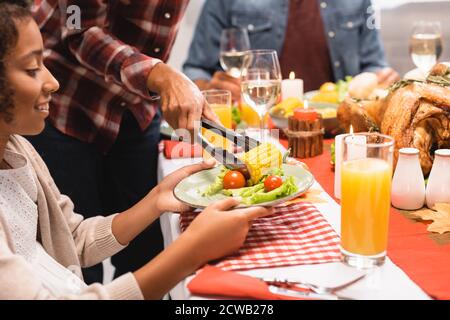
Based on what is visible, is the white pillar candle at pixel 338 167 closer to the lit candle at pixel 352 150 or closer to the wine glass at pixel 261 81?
the lit candle at pixel 352 150

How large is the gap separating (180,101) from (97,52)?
393 millimetres

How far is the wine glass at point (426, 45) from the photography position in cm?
209

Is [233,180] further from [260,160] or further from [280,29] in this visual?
[280,29]

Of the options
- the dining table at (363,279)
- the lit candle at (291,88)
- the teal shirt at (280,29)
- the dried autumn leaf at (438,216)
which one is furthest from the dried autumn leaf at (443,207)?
the teal shirt at (280,29)

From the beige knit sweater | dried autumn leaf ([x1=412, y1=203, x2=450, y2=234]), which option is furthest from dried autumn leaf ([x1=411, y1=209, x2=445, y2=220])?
the beige knit sweater

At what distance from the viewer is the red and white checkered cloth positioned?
94cm

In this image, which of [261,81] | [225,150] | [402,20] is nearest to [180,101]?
[225,150]

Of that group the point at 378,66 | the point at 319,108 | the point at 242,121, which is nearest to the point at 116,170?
the point at 242,121

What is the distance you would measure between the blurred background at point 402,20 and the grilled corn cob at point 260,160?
8.60ft

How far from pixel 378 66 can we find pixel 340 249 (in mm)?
2085

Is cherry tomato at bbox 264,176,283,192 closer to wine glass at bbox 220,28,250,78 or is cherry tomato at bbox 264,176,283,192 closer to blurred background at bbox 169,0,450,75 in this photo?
wine glass at bbox 220,28,250,78

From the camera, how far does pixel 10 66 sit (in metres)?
0.98
